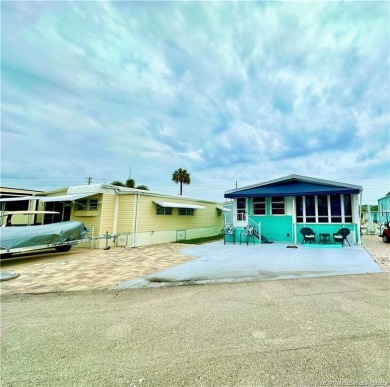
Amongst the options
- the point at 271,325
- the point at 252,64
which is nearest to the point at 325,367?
the point at 271,325

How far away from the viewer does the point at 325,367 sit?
90.4 inches

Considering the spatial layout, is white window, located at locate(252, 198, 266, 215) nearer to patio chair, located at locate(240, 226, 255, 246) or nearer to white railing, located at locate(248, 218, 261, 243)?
white railing, located at locate(248, 218, 261, 243)

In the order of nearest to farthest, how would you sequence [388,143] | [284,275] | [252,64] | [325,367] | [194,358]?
[325,367]
[194,358]
[284,275]
[252,64]
[388,143]

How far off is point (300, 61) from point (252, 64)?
8.06ft

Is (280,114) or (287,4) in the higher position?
(287,4)

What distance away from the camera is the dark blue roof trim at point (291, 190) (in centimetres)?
1223

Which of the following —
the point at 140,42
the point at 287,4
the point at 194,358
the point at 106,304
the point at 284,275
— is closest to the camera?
the point at 194,358

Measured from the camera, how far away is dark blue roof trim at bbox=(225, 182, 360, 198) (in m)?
12.2

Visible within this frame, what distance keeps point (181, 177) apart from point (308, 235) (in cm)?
2591

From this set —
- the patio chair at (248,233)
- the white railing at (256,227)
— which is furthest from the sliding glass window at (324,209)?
the patio chair at (248,233)

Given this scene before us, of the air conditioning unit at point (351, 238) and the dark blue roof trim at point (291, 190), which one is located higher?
the dark blue roof trim at point (291, 190)

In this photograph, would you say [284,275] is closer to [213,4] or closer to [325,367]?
[325,367]

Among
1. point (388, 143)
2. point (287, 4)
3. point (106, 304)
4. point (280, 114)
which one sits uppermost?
point (287, 4)

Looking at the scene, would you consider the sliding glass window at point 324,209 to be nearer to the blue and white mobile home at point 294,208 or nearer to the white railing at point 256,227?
the blue and white mobile home at point 294,208
